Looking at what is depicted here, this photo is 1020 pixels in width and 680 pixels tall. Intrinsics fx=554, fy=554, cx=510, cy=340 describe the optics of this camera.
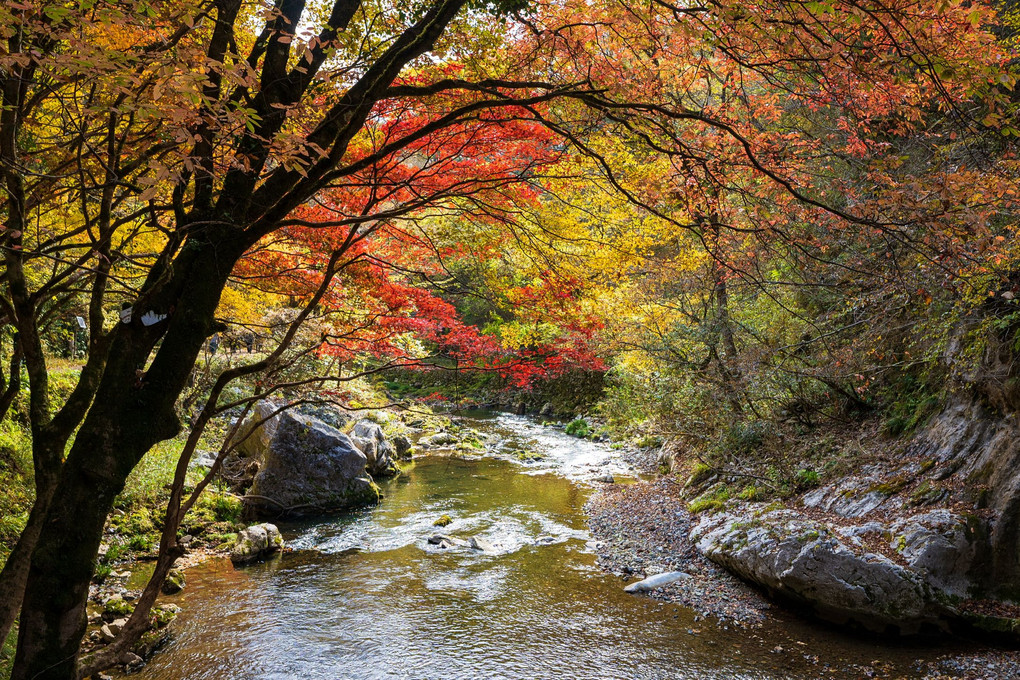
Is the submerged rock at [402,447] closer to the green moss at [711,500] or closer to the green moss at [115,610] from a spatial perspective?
the green moss at [711,500]

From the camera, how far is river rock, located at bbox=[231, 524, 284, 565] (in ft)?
23.2

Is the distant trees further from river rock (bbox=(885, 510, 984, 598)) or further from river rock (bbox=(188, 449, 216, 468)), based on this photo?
river rock (bbox=(188, 449, 216, 468))

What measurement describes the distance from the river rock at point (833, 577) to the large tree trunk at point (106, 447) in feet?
18.5

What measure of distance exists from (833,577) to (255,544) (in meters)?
6.71

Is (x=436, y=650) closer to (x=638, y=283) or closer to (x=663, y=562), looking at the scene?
(x=663, y=562)

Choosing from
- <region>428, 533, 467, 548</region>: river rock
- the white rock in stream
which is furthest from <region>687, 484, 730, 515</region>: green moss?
<region>428, 533, 467, 548</region>: river rock

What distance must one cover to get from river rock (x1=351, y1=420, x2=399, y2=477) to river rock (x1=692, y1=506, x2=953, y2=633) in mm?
7198

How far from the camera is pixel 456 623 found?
563cm

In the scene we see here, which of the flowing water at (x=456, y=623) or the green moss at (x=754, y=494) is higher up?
the green moss at (x=754, y=494)

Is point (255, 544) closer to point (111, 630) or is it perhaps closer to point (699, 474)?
point (111, 630)

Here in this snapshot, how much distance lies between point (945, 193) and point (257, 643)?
250 inches

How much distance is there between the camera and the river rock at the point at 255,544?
7.08 m

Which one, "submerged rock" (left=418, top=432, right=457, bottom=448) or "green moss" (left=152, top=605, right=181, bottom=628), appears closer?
"green moss" (left=152, top=605, right=181, bottom=628)

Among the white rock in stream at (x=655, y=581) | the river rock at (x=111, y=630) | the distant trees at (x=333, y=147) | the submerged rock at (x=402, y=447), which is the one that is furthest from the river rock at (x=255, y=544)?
the submerged rock at (x=402, y=447)
